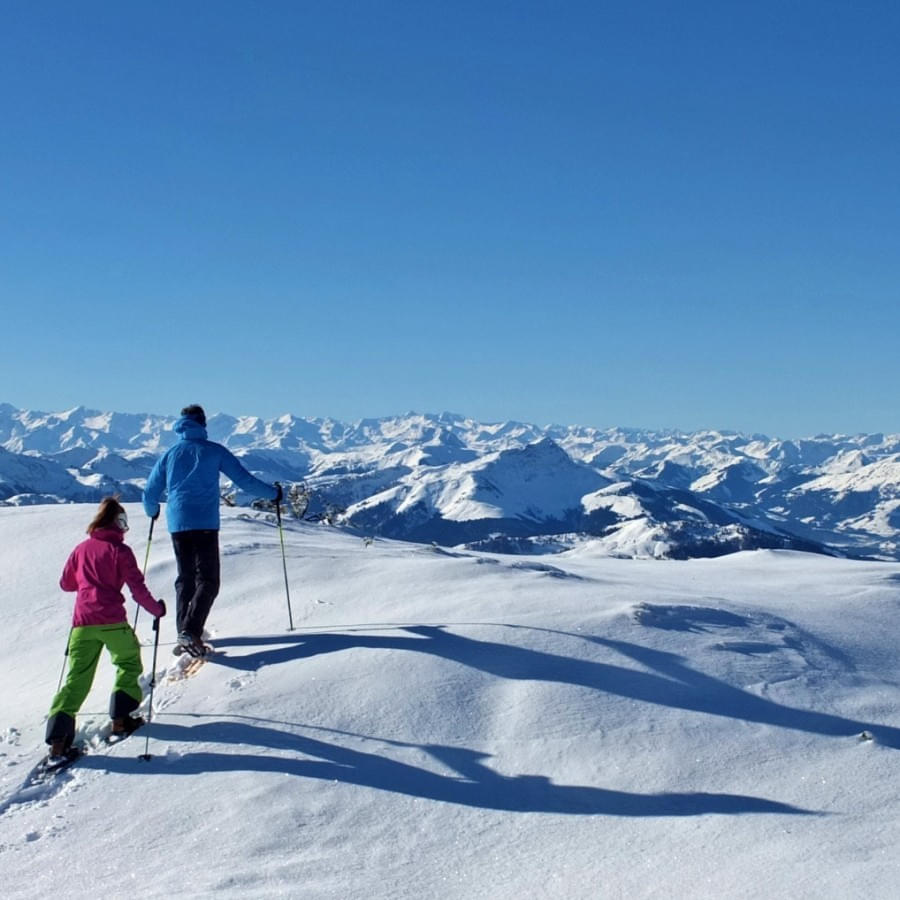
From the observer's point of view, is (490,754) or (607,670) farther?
(607,670)

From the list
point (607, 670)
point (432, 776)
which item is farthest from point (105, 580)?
point (607, 670)

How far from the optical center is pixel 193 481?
10.5 m

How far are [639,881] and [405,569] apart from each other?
310 inches

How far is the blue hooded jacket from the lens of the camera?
10.4 metres

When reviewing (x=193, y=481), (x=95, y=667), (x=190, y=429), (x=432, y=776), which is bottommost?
(x=432, y=776)

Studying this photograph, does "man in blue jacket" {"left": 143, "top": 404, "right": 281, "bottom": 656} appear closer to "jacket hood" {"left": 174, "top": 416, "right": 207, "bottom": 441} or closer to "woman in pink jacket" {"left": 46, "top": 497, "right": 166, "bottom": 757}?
"jacket hood" {"left": 174, "top": 416, "right": 207, "bottom": 441}

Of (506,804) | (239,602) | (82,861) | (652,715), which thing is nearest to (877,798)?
(652,715)

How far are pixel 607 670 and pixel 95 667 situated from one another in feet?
17.0

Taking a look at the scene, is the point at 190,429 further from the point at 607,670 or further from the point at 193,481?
the point at 607,670

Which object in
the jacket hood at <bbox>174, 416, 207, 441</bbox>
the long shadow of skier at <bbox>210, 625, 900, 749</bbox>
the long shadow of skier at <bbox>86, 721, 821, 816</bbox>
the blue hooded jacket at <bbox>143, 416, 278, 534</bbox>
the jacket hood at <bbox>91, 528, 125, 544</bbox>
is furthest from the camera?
the jacket hood at <bbox>174, 416, 207, 441</bbox>

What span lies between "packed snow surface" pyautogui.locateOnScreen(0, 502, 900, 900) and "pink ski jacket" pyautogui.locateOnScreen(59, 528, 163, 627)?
3.72ft

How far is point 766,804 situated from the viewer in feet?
21.9

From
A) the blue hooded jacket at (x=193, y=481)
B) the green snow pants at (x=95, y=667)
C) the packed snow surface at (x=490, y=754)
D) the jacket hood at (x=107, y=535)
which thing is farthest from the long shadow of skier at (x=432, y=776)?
the blue hooded jacket at (x=193, y=481)

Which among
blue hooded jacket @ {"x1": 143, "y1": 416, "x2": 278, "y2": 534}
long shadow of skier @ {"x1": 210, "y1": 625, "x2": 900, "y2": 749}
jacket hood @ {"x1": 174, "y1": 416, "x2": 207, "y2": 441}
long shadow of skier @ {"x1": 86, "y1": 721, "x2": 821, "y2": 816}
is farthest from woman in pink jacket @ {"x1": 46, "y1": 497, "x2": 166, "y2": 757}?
jacket hood @ {"x1": 174, "y1": 416, "x2": 207, "y2": 441}
